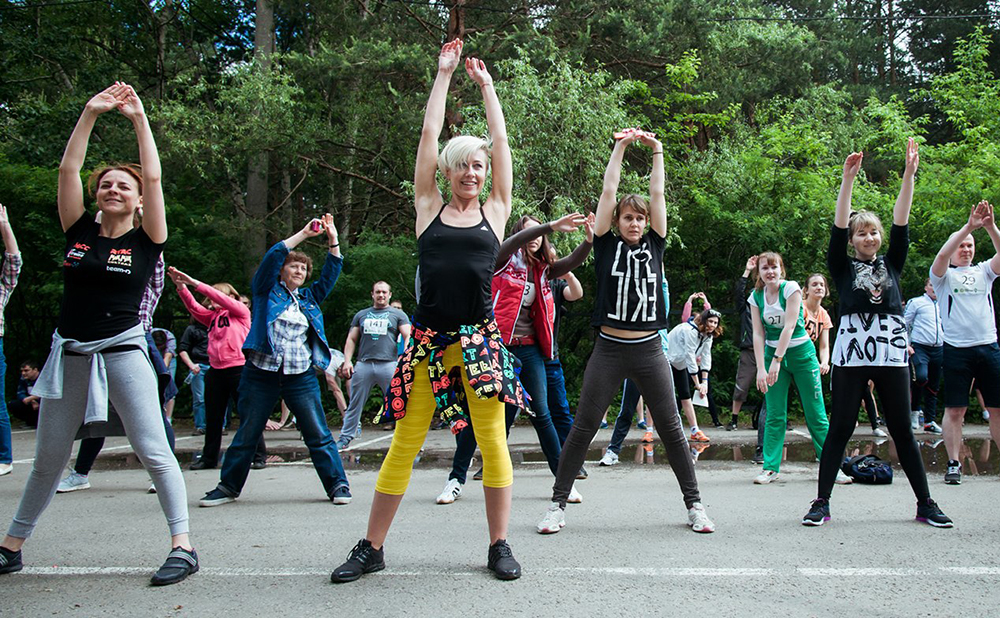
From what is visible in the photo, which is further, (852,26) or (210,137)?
(852,26)

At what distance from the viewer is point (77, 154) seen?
3797 millimetres

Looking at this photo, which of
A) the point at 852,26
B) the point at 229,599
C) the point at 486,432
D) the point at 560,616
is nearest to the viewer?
the point at 560,616

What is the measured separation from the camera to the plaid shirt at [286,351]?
232 inches

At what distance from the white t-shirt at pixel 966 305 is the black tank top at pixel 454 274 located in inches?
169

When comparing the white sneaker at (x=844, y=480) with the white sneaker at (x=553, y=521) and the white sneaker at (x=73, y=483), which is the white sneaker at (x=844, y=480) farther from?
the white sneaker at (x=73, y=483)

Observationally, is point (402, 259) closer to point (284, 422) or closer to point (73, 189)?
point (284, 422)

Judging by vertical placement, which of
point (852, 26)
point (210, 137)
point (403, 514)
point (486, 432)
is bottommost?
point (403, 514)

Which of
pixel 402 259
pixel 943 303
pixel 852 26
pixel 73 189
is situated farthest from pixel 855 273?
pixel 852 26

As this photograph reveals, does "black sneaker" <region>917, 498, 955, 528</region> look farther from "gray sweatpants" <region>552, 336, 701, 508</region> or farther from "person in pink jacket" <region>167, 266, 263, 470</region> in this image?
"person in pink jacket" <region>167, 266, 263, 470</region>

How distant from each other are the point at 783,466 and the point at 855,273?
3055 millimetres

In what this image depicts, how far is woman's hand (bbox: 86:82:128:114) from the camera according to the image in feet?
12.1

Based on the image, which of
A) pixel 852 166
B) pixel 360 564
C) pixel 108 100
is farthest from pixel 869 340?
pixel 108 100

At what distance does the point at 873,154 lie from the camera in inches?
860

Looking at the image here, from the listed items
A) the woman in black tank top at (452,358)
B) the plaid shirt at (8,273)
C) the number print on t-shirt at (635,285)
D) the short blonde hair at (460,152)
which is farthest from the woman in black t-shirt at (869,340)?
the plaid shirt at (8,273)
